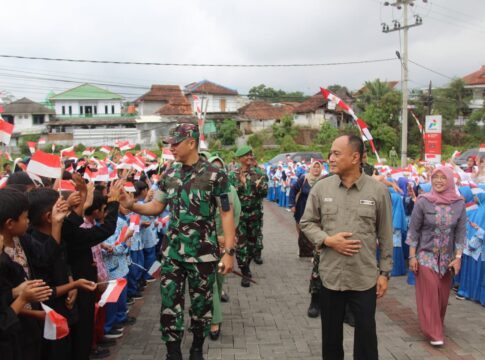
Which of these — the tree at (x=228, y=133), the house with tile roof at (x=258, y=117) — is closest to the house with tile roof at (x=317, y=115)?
the house with tile roof at (x=258, y=117)

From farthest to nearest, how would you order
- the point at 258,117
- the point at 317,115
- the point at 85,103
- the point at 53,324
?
the point at 85,103 → the point at 258,117 → the point at 317,115 → the point at 53,324

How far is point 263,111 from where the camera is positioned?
50.3 m

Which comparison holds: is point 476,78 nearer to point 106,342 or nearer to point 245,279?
point 245,279

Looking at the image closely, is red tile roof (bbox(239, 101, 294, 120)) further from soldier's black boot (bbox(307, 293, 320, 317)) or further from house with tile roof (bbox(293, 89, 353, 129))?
soldier's black boot (bbox(307, 293, 320, 317))

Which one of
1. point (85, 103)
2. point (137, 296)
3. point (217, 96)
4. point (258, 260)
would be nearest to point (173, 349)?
point (137, 296)

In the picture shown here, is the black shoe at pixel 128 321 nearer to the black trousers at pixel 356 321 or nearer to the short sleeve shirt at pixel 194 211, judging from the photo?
the short sleeve shirt at pixel 194 211

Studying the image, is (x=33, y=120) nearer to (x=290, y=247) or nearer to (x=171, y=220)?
(x=290, y=247)

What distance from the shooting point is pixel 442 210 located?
15.6 ft

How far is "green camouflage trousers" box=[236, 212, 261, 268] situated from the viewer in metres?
7.04

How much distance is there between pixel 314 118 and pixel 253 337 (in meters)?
45.3

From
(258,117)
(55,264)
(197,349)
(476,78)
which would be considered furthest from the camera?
(476,78)

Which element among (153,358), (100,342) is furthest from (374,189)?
(100,342)

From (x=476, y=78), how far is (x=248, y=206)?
197 feet

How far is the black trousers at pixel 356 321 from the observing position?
3.49 m
